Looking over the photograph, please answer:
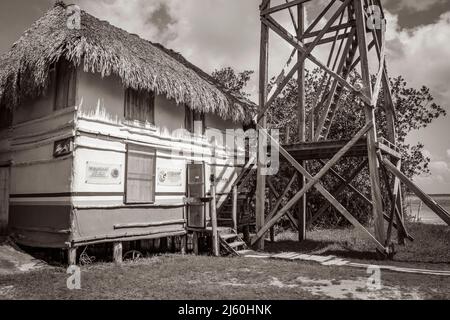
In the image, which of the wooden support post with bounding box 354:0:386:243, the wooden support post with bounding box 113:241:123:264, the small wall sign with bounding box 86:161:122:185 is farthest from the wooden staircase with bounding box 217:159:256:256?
the wooden support post with bounding box 354:0:386:243

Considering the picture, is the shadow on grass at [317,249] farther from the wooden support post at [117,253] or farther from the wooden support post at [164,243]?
the wooden support post at [117,253]

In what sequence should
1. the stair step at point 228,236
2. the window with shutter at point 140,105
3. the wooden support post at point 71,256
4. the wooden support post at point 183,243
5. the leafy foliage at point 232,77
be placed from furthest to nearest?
the leafy foliage at point 232,77 → the wooden support post at point 183,243 → the stair step at point 228,236 → the window with shutter at point 140,105 → the wooden support post at point 71,256

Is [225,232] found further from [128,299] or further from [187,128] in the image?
[128,299]

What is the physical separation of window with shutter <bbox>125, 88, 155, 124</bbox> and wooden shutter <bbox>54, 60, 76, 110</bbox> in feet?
4.57

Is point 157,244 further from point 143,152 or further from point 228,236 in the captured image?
point 143,152

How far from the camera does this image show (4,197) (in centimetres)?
1021

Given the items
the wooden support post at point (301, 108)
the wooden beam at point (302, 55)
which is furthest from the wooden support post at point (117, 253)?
the wooden support post at point (301, 108)

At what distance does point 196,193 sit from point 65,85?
4512 millimetres

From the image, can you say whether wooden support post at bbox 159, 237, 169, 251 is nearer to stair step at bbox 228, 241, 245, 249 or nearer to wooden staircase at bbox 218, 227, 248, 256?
wooden staircase at bbox 218, 227, 248, 256

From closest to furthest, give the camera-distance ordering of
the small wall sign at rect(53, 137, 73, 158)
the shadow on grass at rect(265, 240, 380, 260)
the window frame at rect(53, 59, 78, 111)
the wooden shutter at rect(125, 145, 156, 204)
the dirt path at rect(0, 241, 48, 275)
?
1. the dirt path at rect(0, 241, 48, 275)
2. the small wall sign at rect(53, 137, 73, 158)
3. the window frame at rect(53, 59, 78, 111)
4. the shadow on grass at rect(265, 240, 380, 260)
5. the wooden shutter at rect(125, 145, 156, 204)

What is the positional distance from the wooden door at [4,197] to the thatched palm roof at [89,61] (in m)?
2.00

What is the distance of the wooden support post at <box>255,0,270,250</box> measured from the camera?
33.0 ft

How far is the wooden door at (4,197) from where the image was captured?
1004cm

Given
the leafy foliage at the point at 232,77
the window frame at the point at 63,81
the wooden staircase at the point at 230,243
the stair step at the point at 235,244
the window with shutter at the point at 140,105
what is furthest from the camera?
the leafy foliage at the point at 232,77
